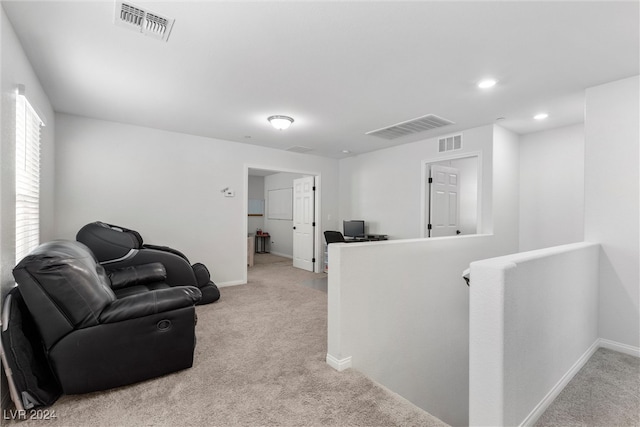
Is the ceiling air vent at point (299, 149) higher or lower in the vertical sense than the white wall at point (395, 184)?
higher

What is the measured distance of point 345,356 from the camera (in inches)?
91.9

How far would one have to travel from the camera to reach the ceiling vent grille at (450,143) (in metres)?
4.46

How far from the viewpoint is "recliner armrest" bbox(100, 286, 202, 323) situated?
1.93 meters

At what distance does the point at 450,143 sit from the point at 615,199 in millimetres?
2139

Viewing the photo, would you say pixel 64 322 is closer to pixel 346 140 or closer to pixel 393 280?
pixel 393 280

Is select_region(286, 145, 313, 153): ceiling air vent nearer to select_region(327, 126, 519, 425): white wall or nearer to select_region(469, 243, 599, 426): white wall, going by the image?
select_region(327, 126, 519, 425): white wall

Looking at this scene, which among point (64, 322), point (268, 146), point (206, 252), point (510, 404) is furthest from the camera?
point (268, 146)

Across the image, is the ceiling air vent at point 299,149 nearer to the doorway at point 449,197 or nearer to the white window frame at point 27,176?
the doorway at point 449,197

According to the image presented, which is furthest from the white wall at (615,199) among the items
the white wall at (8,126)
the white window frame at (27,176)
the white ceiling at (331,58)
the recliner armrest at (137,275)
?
the white window frame at (27,176)

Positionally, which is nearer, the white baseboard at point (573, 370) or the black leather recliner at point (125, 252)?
the white baseboard at point (573, 370)

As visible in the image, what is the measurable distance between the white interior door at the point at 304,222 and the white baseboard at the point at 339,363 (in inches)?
155

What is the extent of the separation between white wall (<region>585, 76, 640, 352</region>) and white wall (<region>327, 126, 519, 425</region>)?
1.15 meters

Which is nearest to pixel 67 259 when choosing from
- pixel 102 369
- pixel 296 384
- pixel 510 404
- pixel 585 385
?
pixel 102 369

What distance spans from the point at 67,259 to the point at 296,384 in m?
1.72
